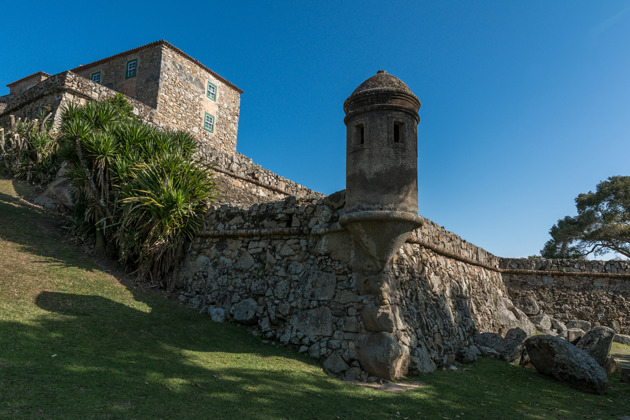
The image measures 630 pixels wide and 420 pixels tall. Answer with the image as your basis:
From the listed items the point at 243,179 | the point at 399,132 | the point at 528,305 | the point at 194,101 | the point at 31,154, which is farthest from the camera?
the point at 194,101

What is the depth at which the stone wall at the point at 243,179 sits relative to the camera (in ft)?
44.7

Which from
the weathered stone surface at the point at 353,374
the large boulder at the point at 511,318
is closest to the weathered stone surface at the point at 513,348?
the large boulder at the point at 511,318

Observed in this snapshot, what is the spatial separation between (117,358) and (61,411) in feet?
5.74

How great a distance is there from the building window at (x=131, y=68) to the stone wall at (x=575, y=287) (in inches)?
852

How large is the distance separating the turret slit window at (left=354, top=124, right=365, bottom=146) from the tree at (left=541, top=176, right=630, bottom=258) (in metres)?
22.9

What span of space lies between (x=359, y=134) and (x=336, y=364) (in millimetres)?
4161

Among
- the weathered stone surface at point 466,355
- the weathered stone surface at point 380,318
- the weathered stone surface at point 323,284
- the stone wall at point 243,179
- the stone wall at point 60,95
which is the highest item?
the stone wall at point 60,95

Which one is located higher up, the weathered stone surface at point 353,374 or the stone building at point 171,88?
the stone building at point 171,88

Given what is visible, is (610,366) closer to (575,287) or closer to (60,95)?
(575,287)

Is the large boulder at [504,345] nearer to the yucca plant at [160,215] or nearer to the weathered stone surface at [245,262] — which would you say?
the weathered stone surface at [245,262]

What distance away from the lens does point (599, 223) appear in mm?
24781

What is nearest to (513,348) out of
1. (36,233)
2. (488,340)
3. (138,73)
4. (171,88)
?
(488,340)

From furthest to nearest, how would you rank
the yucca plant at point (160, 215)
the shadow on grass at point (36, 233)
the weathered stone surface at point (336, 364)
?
the yucca plant at point (160, 215)
the shadow on grass at point (36, 233)
the weathered stone surface at point (336, 364)

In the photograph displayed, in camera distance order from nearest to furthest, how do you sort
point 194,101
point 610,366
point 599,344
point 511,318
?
point 599,344 < point 610,366 < point 511,318 < point 194,101
